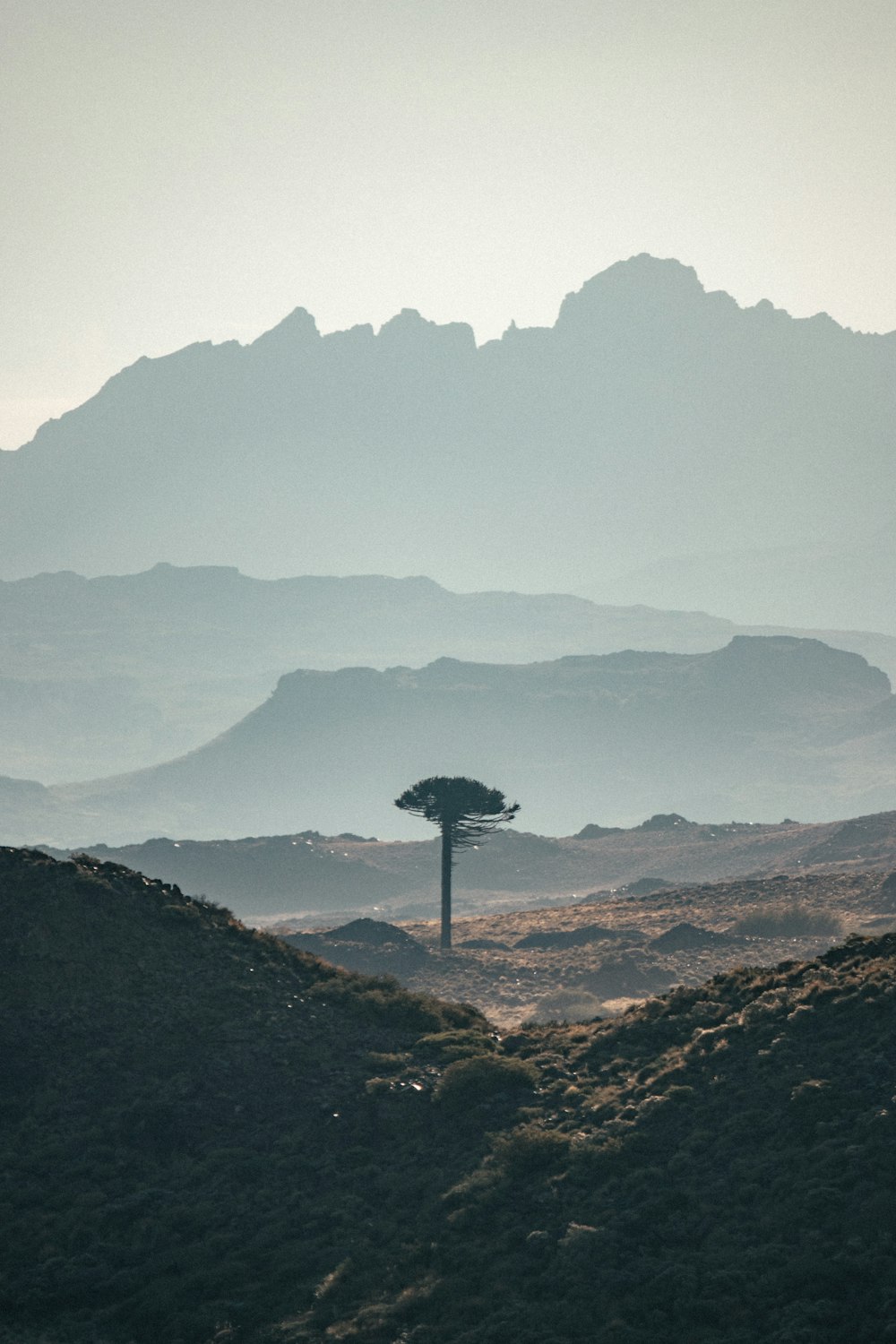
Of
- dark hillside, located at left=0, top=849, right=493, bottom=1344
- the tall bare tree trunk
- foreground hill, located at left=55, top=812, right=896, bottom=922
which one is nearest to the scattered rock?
the tall bare tree trunk

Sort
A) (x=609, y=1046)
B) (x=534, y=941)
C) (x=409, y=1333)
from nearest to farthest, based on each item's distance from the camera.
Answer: (x=409, y=1333) < (x=609, y=1046) < (x=534, y=941)

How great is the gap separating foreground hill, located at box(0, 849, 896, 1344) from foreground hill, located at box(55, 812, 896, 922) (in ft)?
371

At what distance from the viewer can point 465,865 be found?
172375 mm

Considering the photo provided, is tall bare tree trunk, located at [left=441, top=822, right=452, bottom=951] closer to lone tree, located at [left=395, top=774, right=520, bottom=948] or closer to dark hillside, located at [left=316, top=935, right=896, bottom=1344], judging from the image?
lone tree, located at [left=395, top=774, right=520, bottom=948]

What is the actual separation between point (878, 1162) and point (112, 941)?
57.2ft

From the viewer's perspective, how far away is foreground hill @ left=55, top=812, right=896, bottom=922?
150 meters

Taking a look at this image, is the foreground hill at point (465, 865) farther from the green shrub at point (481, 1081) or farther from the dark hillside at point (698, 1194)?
the dark hillside at point (698, 1194)

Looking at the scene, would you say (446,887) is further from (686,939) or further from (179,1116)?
(179,1116)

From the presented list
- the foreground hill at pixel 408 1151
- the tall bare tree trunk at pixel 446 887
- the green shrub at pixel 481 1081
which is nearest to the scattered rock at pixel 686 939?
the tall bare tree trunk at pixel 446 887

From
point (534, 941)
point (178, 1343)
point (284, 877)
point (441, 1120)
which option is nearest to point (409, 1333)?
point (178, 1343)

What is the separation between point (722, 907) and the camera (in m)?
80.7

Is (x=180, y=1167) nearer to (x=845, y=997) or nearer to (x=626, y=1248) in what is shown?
(x=626, y=1248)

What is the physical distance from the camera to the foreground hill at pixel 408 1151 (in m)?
19.2

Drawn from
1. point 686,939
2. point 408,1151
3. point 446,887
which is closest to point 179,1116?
point 408,1151
